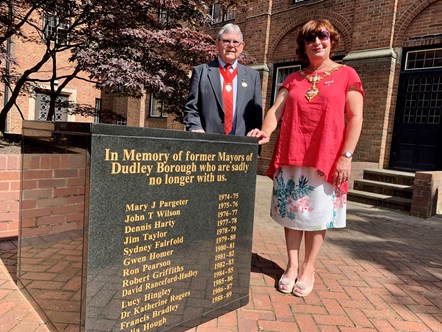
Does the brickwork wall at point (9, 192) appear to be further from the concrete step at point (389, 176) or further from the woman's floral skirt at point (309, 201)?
the concrete step at point (389, 176)

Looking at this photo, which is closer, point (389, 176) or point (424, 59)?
point (389, 176)

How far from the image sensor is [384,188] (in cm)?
745

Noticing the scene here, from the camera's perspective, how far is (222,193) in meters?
2.24

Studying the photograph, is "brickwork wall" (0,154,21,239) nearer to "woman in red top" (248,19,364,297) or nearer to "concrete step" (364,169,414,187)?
"woman in red top" (248,19,364,297)

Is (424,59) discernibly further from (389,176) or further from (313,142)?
(313,142)

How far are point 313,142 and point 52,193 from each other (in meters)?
1.82

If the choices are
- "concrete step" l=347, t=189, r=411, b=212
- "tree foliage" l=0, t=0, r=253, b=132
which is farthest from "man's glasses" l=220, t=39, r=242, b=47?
"concrete step" l=347, t=189, r=411, b=212

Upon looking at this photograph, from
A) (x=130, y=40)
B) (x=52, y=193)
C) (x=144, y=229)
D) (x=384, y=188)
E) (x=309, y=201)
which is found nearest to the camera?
(x=144, y=229)

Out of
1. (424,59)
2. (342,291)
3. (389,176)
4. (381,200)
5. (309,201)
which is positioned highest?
(424,59)

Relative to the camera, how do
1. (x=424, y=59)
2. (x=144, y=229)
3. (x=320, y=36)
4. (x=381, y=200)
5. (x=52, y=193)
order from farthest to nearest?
(x=424, y=59), (x=381, y=200), (x=320, y=36), (x=52, y=193), (x=144, y=229)

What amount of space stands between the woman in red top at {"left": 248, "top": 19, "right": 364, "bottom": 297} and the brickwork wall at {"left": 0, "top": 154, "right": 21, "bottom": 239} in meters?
2.41

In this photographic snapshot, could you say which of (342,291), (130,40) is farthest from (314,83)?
(130,40)

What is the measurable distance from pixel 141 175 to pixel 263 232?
3234mm

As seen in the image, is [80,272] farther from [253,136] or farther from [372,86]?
[372,86]
